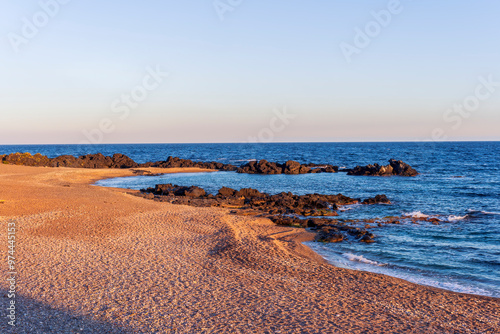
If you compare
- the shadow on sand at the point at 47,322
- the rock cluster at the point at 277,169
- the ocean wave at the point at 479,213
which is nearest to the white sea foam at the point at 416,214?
the ocean wave at the point at 479,213

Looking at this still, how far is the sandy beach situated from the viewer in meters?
8.84

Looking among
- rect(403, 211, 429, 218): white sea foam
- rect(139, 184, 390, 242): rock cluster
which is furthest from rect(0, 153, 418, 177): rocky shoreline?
rect(403, 211, 429, 218): white sea foam

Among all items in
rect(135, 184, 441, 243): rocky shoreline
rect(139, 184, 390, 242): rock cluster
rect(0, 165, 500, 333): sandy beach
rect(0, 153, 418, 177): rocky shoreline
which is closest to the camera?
rect(0, 165, 500, 333): sandy beach

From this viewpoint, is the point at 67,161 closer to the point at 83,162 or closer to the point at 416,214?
the point at 83,162

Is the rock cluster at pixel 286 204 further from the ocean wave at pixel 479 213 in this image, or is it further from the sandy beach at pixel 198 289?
the ocean wave at pixel 479 213

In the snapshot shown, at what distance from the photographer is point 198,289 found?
35.9 feet

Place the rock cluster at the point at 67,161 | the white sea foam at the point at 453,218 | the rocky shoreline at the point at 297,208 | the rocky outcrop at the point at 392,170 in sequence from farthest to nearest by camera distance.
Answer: the rock cluster at the point at 67,161, the rocky outcrop at the point at 392,170, the white sea foam at the point at 453,218, the rocky shoreline at the point at 297,208

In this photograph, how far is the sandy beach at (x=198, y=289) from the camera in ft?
29.0

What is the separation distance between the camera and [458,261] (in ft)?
50.4

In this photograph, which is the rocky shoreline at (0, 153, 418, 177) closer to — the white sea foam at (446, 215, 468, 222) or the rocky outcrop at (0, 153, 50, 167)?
the rocky outcrop at (0, 153, 50, 167)

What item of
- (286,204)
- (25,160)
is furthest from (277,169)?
(25,160)

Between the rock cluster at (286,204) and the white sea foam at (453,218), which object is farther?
the white sea foam at (453,218)

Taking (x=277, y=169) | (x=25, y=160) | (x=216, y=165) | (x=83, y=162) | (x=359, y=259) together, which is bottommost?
(x=359, y=259)

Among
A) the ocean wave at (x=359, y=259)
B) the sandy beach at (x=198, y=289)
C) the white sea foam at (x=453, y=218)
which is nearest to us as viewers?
the sandy beach at (x=198, y=289)
